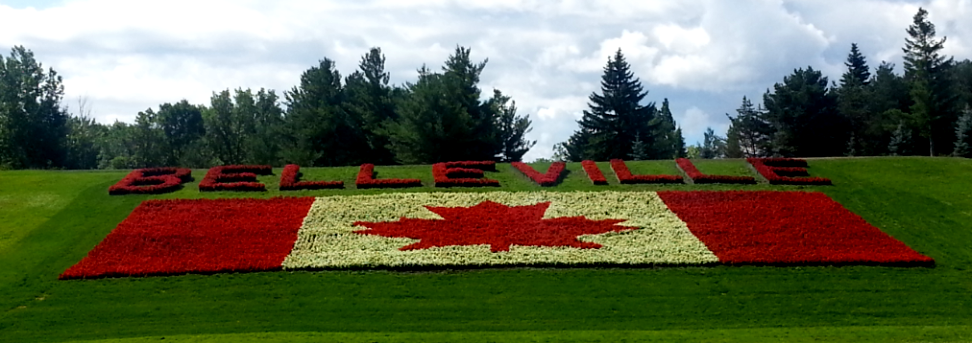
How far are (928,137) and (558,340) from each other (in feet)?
145

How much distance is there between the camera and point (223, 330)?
19.2m

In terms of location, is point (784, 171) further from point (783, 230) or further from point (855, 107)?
point (855, 107)

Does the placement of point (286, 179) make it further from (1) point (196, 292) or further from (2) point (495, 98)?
(2) point (495, 98)

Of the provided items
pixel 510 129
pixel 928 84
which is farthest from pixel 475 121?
pixel 928 84

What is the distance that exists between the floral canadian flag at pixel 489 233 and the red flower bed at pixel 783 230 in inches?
1.5

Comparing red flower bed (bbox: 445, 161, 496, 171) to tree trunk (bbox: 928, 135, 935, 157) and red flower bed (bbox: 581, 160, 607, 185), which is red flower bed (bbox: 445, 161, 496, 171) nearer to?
red flower bed (bbox: 581, 160, 607, 185)

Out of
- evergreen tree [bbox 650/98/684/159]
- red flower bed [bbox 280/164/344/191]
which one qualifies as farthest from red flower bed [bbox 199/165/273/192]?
evergreen tree [bbox 650/98/684/159]

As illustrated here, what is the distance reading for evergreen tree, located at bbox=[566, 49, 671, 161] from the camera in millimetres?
54688

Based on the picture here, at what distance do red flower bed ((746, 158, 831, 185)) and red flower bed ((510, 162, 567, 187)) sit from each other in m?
7.65

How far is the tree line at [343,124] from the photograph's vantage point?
46719 millimetres

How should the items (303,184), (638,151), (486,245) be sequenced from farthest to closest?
(638,151)
(303,184)
(486,245)

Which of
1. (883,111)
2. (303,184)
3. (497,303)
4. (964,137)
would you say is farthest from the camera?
(883,111)

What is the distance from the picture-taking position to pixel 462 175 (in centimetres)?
3328

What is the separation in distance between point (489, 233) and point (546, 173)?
7785mm
